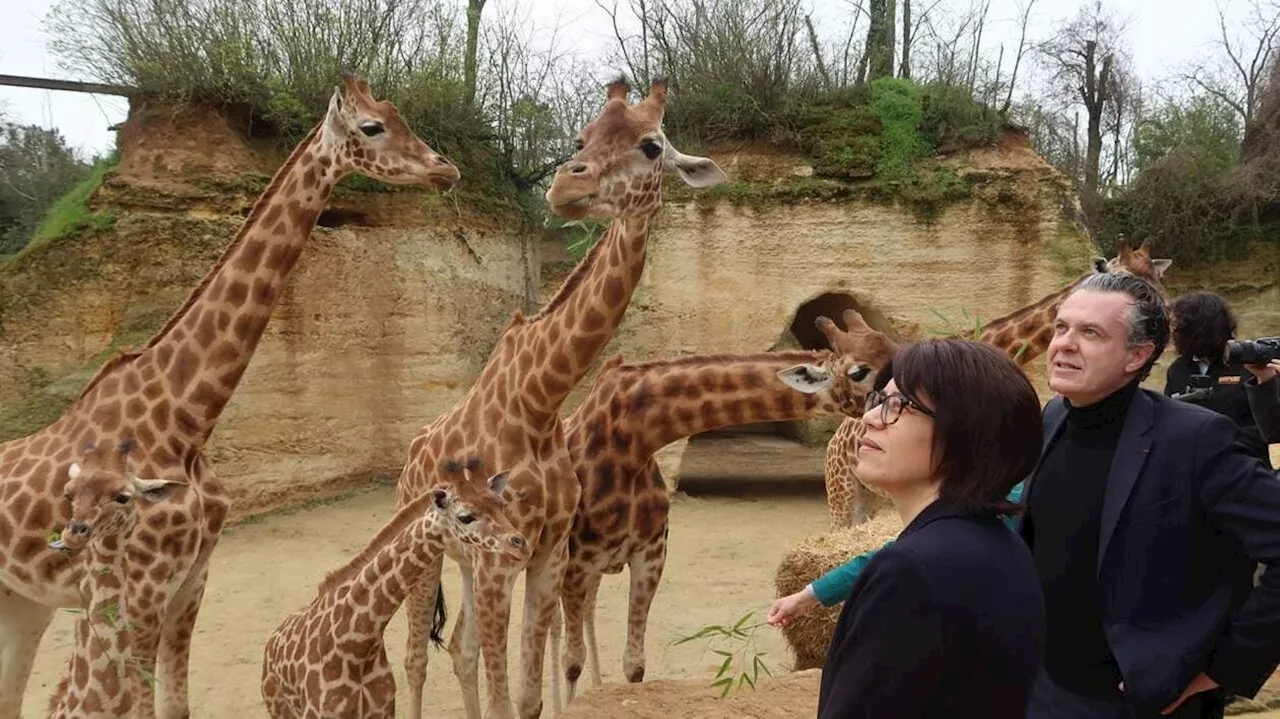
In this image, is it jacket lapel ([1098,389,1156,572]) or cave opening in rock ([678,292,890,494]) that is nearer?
jacket lapel ([1098,389,1156,572])

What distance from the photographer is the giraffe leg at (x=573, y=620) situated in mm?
4355

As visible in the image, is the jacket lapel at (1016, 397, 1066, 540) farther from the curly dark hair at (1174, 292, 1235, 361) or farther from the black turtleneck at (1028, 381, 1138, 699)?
the curly dark hair at (1174, 292, 1235, 361)

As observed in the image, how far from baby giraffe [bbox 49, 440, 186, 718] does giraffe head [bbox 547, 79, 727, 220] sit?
182 cm

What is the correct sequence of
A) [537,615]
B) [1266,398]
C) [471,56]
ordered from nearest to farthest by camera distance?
[1266,398] < [537,615] < [471,56]

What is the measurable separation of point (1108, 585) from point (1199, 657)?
231 mm

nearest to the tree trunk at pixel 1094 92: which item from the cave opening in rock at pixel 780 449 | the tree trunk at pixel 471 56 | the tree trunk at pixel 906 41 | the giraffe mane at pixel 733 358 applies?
the tree trunk at pixel 906 41

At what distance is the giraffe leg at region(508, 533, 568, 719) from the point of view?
387cm

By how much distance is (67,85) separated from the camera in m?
9.09

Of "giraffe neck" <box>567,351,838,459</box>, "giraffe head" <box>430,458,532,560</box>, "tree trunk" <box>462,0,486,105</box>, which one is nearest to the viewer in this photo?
"giraffe head" <box>430,458,532,560</box>

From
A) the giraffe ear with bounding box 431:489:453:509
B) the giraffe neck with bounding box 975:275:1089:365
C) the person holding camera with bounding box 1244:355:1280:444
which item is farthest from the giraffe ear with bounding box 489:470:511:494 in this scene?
the giraffe neck with bounding box 975:275:1089:365

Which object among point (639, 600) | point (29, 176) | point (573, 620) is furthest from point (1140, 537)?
point (29, 176)

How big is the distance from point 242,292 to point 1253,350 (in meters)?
3.78

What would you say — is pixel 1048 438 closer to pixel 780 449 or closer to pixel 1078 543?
pixel 1078 543

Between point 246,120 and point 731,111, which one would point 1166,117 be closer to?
point 731,111
